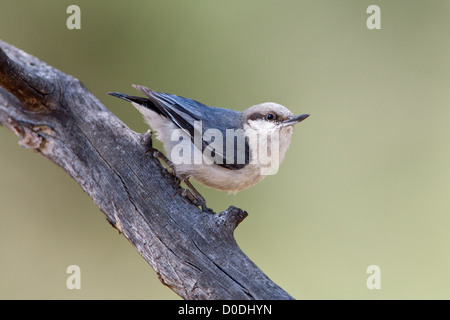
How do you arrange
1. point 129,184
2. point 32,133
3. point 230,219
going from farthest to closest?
1. point 32,133
2. point 129,184
3. point 230,219

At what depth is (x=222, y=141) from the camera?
2.50 metres

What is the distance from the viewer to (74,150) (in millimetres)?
2572

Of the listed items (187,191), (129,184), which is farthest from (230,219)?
(129,184)

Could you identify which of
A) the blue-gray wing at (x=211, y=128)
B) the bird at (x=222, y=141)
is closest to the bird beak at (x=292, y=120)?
the bird at (x=222, y=141)

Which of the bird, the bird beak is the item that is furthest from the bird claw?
the bird beak

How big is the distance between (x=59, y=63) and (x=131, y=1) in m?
0.83

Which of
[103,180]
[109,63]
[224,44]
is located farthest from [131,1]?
[103,180]

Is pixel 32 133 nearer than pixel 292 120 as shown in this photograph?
No

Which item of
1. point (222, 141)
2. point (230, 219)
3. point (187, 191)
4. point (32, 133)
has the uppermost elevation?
point (32, 133)

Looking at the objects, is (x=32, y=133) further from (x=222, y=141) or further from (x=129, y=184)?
(x=222, y=141)

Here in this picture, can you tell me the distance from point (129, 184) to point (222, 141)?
0.53 m

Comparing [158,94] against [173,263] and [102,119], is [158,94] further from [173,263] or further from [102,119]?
[173,263]

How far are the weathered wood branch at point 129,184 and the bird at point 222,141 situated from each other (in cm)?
14

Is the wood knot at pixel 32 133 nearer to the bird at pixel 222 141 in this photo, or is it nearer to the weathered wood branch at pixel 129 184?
the weathered wood branch at pixel 129 184
